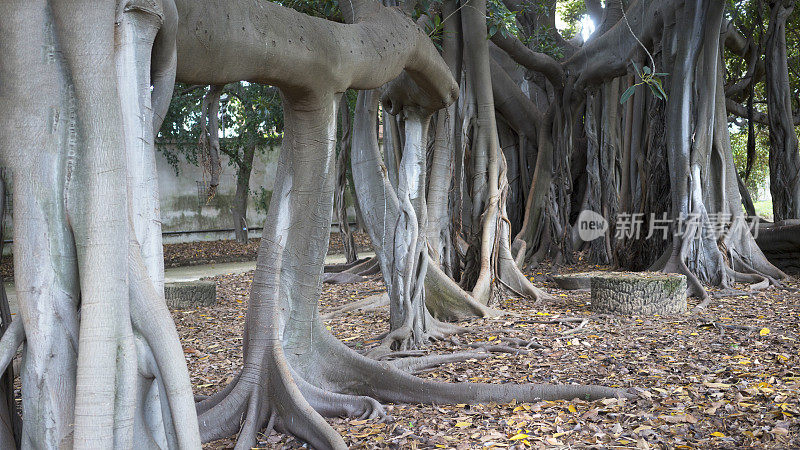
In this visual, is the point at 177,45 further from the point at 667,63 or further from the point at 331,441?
the point at 667,63

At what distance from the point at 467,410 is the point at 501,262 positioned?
3221 millimetres

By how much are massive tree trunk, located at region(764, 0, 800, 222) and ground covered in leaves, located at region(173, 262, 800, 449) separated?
3.54 metres

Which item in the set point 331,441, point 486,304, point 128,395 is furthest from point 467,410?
point 486,304

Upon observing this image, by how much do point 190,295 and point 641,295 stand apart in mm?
4101

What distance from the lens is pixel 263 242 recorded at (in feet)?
10.2

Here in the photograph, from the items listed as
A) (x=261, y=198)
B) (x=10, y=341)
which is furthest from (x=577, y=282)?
(x=261, y=198)

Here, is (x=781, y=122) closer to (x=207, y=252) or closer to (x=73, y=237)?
(x=73, y=237)

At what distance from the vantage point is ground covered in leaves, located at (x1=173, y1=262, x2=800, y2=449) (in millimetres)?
2639

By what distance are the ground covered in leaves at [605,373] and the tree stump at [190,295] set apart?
22cm

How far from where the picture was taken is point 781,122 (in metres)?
8.64

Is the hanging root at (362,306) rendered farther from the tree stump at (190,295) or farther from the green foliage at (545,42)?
the green foliage at (545,42)

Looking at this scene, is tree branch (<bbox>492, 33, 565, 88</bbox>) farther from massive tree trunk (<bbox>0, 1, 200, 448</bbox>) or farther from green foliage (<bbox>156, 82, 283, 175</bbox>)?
massive tree trunk (<bbox>0, 1, 200, 448</bbox>)

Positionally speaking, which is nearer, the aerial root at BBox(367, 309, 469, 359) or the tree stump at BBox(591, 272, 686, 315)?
the aerial root at BBox(367, 309, 469, 359)

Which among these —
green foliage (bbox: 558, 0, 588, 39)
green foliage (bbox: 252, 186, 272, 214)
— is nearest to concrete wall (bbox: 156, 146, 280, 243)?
green foliage (bbox: 252, 186, 272, 214)
